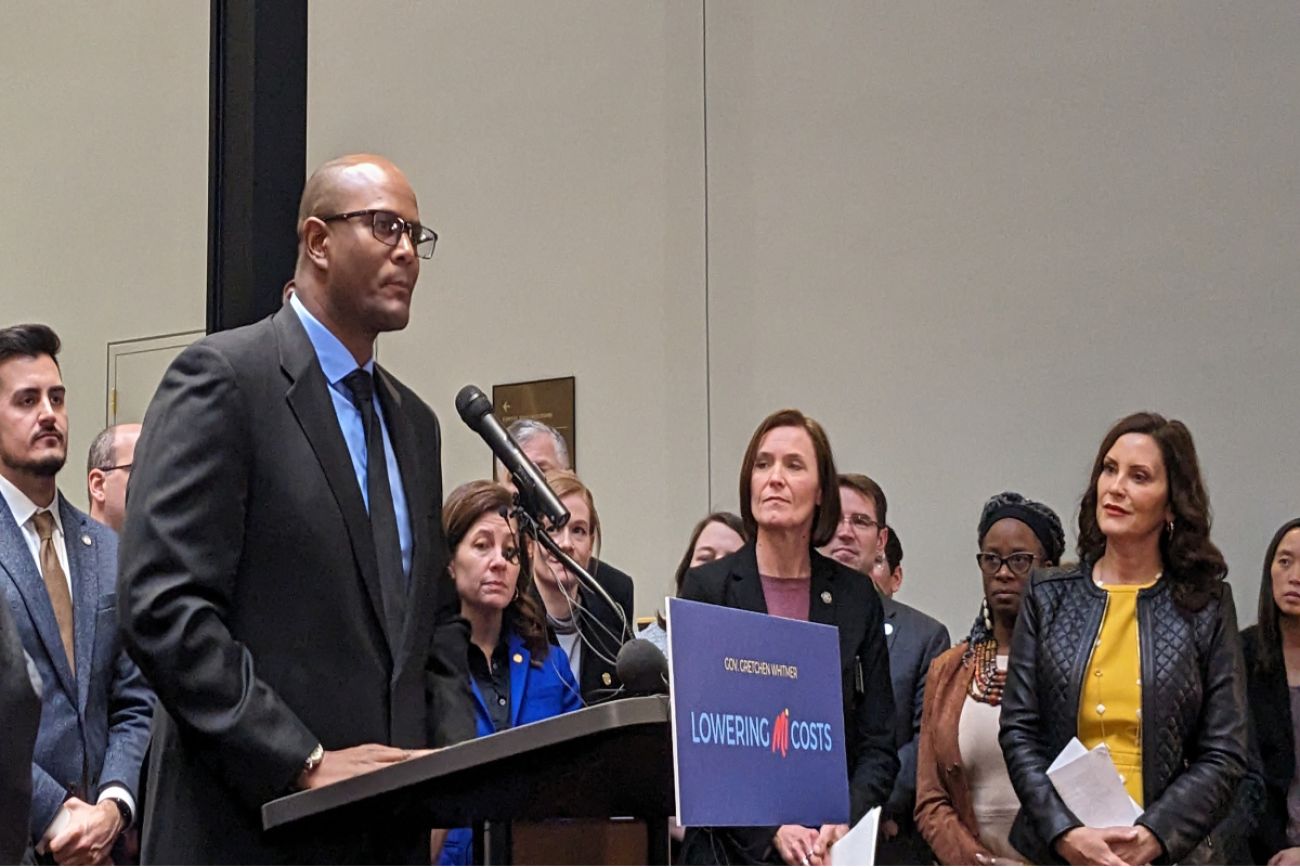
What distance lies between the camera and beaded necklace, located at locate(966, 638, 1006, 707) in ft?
14.5

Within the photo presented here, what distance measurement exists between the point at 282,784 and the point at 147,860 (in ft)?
0.96

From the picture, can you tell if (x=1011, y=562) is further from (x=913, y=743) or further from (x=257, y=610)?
(x=257, y=610)

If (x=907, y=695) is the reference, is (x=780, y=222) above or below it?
above

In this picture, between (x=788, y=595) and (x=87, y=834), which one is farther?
(x=788, y=595)

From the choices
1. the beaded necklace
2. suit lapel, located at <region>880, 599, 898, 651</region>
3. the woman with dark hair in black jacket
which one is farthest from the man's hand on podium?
suit lapel, located at <region>880, 599, 898, 651</region>

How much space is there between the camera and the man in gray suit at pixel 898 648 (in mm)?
4609

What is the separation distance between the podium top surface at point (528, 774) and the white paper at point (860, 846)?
23cm

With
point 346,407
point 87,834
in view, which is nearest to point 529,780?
point 346,407

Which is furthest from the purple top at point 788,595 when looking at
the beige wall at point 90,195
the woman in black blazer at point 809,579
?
the beige wall at point 90,195

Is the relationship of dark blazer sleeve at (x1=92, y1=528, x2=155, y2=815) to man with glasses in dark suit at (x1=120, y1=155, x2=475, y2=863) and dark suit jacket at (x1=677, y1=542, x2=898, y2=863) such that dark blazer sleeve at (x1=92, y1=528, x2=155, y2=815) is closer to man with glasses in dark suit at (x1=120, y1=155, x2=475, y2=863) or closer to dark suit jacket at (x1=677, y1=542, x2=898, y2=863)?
dark suit jacket at (x1=677, y1=542, x2=898, y2=863)

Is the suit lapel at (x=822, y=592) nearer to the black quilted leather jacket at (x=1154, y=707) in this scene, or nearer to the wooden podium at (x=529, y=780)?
the black quilted leather jacket at (x=1154, y=707)

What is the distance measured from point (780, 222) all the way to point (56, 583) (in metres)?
3.72

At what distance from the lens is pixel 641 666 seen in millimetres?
2291

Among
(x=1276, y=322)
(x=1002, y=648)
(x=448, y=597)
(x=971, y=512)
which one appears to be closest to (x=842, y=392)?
(x=971, y=512)
